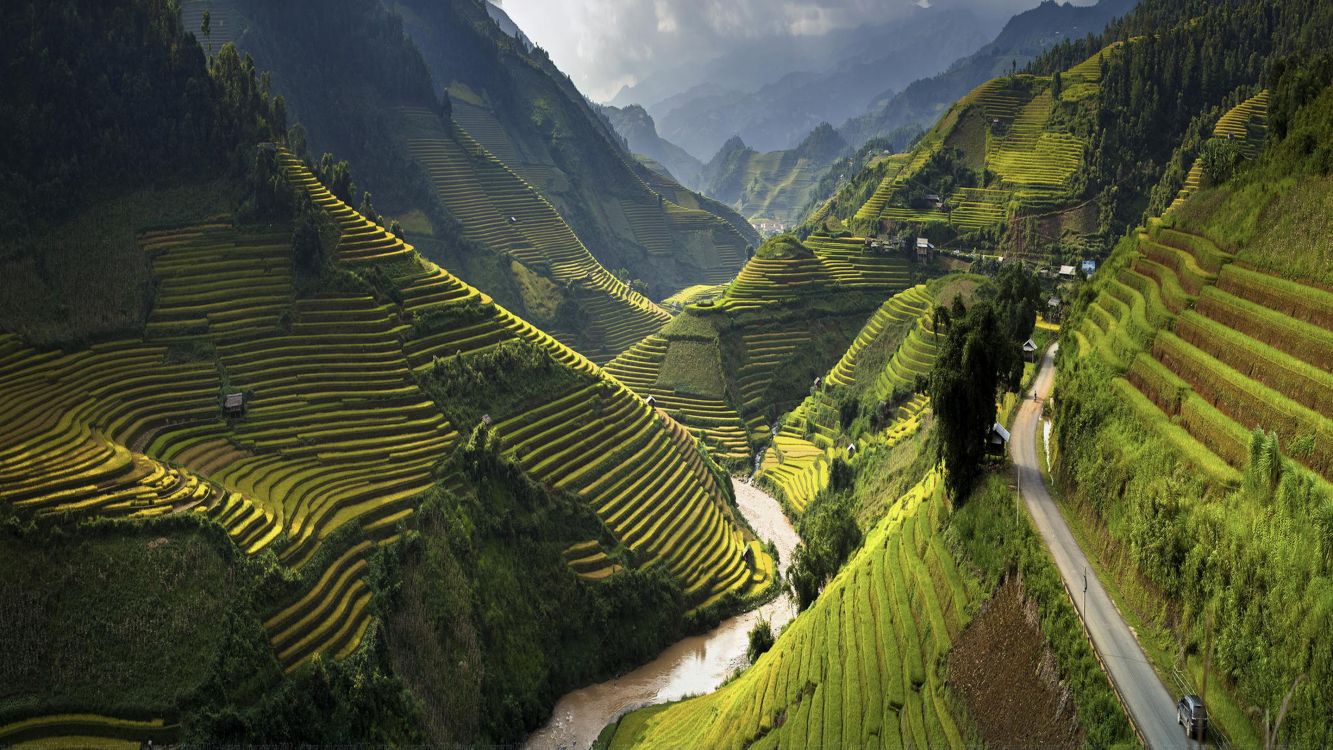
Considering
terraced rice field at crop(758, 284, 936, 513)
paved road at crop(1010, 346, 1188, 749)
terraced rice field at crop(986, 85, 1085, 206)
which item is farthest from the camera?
terraced rice field at crop(986, 85, 1085, 206)

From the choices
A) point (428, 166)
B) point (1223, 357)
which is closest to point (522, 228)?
point (428, 166)

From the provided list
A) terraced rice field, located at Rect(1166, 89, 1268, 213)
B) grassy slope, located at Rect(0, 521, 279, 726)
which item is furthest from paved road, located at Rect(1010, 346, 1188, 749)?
terraced rice field, located at Rect(1166, 89, 1268, 213)

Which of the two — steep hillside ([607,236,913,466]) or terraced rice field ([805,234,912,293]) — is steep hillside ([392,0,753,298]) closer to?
terraced rice field ([805,234,912,293])

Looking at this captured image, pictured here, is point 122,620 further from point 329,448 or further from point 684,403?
point 684,403

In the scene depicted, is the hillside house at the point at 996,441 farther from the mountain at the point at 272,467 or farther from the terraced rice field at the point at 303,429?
the terraced rice field at the point at 303,429

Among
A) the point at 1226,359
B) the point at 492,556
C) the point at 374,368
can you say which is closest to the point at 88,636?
the point at 492,556

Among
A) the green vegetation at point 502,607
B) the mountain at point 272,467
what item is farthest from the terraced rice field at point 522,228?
the green vegetation at point 502,607
